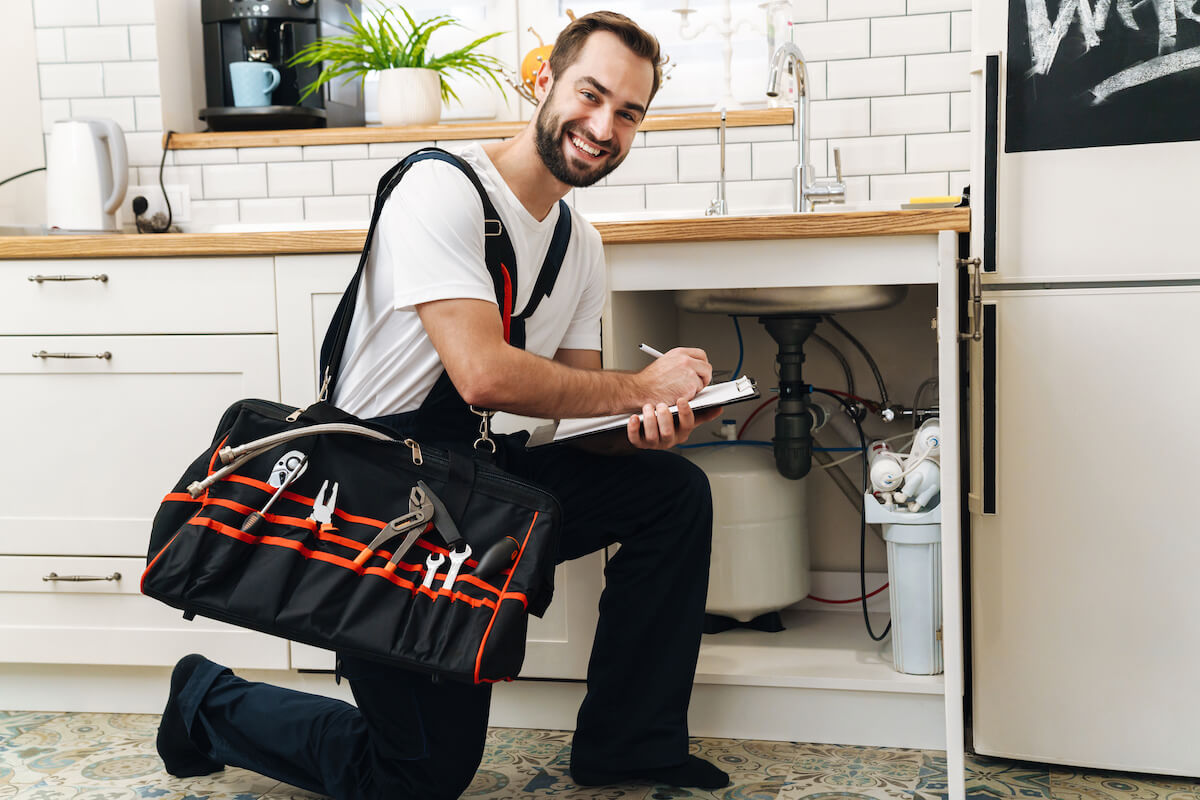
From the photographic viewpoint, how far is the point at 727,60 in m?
2.46

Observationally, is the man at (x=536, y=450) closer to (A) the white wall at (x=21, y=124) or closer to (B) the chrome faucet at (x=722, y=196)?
(B) the chrome faucet at (x=722, y=196)

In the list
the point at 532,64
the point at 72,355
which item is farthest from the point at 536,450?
the point at 532,64

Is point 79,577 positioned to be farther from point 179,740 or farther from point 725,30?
point 725,30

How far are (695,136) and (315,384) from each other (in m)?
1.03

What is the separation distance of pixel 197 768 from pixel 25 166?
1592 mm

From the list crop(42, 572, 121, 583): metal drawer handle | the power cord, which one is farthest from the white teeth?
the power cord

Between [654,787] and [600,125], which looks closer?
[600,125]

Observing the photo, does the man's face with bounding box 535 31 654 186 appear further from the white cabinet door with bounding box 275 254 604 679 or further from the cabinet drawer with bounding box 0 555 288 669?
the cabinet drawer with bounding box 0 555 288 669

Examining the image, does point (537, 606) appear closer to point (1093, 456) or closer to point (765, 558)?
point (765, 558)

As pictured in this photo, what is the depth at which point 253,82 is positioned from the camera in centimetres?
253

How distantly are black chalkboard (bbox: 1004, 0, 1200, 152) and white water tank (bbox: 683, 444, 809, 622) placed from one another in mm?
731

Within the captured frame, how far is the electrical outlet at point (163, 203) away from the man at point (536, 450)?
4.09ft

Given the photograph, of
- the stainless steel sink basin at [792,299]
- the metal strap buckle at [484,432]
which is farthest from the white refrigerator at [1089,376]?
the metal strap buckle at [484,432]

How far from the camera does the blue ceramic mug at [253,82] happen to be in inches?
99.3
